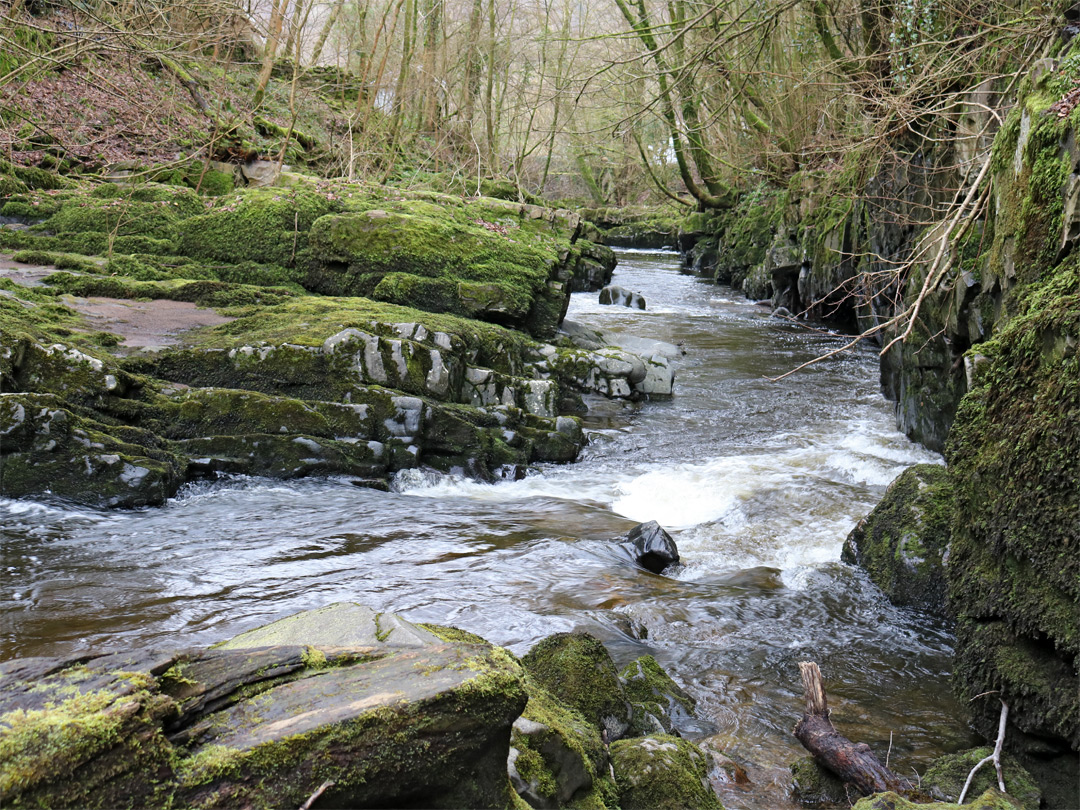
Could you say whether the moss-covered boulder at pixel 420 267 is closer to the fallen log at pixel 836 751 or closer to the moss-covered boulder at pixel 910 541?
the moss-covered boulder at pixel 910 541

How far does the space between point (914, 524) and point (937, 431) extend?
324 cm

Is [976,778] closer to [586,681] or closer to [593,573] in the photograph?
[586,681]

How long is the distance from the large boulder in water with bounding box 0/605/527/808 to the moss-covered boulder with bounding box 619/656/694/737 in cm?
177

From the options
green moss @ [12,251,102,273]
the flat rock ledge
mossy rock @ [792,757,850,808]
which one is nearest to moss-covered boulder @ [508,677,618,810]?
the flat rock ledge

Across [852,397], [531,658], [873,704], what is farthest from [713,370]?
[531,658]

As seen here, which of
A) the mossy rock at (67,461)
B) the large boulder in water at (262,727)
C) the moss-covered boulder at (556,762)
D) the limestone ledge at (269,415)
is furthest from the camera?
the limestone ledge at (269,415)

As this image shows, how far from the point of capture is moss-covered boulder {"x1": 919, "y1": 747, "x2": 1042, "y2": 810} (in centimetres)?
310

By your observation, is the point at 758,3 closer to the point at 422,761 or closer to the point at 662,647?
the point at 662,647

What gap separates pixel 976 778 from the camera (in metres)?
3.21

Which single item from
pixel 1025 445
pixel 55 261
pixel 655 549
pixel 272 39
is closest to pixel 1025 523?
pixel 1025 445

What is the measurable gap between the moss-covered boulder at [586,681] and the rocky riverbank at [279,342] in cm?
413

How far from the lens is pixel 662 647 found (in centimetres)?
479

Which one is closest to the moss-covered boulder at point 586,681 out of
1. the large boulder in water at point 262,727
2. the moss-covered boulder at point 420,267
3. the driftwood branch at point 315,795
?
the large boulder in water at point 262,727

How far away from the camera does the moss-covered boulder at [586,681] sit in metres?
3.31
